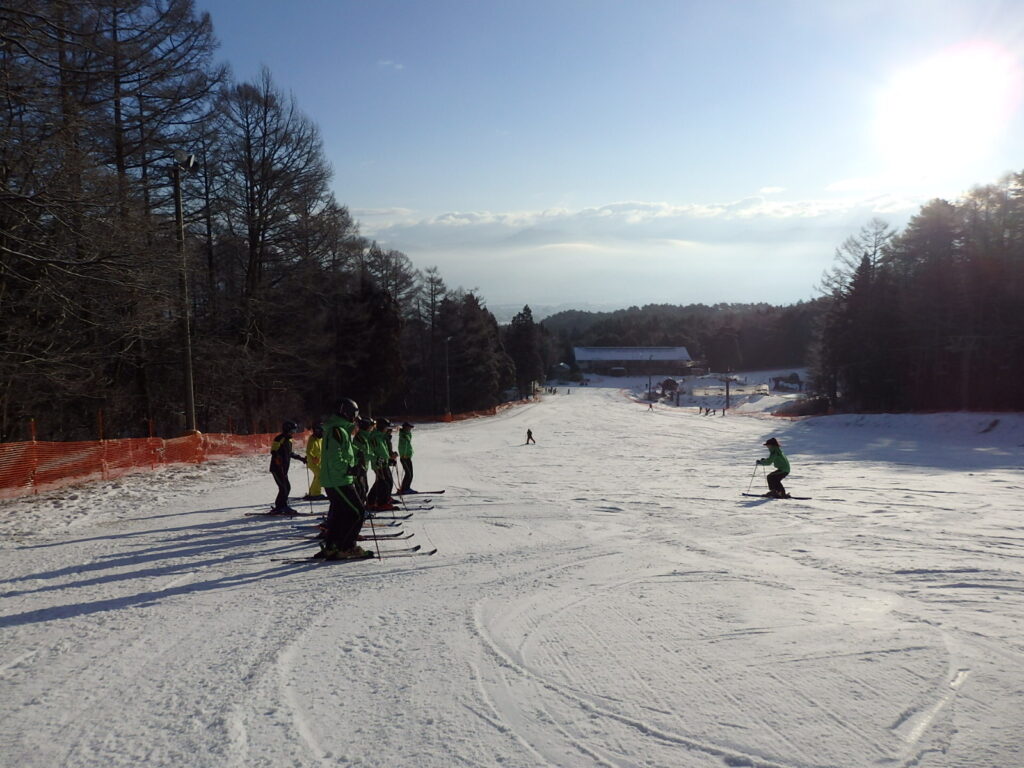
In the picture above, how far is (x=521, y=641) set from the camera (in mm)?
5699

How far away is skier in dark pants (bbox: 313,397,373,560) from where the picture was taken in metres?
8.34

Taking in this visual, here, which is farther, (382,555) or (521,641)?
(382,555)

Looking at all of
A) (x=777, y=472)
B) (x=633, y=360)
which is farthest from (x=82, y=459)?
(x=633, y=360)

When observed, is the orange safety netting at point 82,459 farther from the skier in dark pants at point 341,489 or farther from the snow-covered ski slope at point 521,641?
the skier in dark pants at point 341,489

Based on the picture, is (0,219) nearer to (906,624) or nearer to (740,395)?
(906,624)

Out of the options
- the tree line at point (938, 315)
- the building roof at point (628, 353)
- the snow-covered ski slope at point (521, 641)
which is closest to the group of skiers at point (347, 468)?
the snow-covered ski slope at point (521, 641)

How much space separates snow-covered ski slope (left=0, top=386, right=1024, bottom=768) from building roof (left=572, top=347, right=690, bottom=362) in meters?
115

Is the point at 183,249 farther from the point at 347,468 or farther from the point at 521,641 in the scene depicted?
the point at 521,641

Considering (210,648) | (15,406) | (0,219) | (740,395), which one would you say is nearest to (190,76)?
(0,219)

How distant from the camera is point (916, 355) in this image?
46375mm

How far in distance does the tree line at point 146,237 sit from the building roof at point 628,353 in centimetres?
8830

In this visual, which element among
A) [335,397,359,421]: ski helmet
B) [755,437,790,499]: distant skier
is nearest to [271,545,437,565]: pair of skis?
[335,397,359,421]: ski helmet

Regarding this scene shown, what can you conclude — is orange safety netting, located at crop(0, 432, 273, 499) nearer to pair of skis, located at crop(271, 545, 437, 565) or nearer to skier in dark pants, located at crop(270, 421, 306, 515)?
skier in dark pants, located at crop(270, 421, 306, 515)

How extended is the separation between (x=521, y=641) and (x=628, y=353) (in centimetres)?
12591
